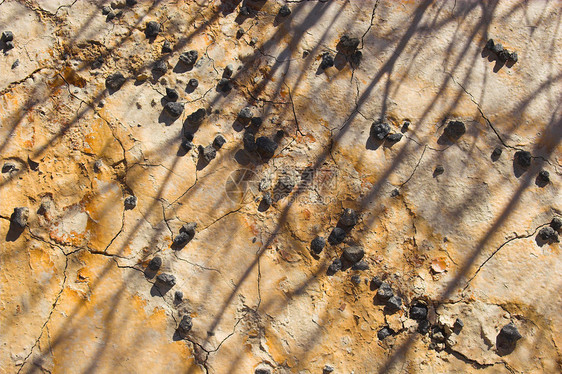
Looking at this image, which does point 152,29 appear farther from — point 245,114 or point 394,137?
point 394,137

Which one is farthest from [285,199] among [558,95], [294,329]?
[558,95]

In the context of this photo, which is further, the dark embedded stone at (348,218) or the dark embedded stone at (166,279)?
the dark embedded stone at (348,218)

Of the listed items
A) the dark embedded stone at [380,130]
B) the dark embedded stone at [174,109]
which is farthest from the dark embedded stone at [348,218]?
the dark embedded stone at [174,109]

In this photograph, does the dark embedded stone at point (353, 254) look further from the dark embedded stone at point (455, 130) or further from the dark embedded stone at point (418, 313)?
the dark embedded stone at point (455, 130)

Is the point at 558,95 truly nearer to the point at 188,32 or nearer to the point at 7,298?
the point at 188,32

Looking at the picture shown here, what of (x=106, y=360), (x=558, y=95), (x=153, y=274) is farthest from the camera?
(x=558, y=95)

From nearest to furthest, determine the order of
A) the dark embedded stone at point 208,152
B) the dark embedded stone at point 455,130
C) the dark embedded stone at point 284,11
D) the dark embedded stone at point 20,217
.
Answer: the dark embedded stone at point 20,217, the dark embedded stone at point 208,152, the dark embedded stone at point 455,130, the dark embedded stone at point 284,11

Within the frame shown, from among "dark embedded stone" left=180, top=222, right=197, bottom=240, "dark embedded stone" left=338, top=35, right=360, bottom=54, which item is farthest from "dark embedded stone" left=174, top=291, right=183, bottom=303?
"dark embedded stone" left=338, top=35, right=360, bottom=54

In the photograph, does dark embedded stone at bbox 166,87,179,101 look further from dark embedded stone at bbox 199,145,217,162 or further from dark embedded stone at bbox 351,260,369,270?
dark embedded stone at bbox 351,260,369,270
